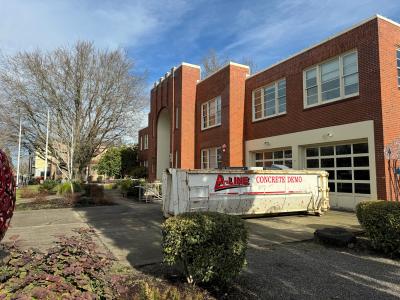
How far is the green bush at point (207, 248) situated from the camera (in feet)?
13.6

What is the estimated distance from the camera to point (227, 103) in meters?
19.8

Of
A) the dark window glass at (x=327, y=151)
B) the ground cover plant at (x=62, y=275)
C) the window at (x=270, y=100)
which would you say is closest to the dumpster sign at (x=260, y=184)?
the dark window glass at (x=327, y=151)

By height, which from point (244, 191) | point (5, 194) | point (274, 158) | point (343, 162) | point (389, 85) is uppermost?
point (389, 85)

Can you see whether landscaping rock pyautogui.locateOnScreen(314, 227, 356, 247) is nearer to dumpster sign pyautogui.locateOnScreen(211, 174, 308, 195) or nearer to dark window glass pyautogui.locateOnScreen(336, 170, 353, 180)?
dumpster sign pyautogui.locateOnScreen(211, 174, 308, 195)

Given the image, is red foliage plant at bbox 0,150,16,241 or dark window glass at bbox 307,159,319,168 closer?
red foliage plant at bbox 0,150,16,241

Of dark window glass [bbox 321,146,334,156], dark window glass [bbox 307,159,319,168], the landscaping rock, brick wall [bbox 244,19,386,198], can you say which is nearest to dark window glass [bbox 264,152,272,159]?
brick wall [bbox 244,19,386,198]

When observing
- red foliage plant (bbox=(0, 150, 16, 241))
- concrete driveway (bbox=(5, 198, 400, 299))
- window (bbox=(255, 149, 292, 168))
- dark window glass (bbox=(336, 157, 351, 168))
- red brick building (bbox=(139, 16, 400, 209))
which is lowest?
concrete driveway (bbox=(5, 198, 400, 299))

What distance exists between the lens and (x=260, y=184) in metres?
11.3

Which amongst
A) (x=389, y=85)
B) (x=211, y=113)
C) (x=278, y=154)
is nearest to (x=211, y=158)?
(x=211, y=113)

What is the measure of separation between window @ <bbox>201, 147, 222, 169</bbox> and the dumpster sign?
349 inches

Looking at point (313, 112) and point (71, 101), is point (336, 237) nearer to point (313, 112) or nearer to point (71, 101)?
point (313, 112)

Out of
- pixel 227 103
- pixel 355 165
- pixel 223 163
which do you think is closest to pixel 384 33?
pixel 355 165

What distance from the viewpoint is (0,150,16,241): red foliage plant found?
9.11 ft

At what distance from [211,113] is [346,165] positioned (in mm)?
10931
